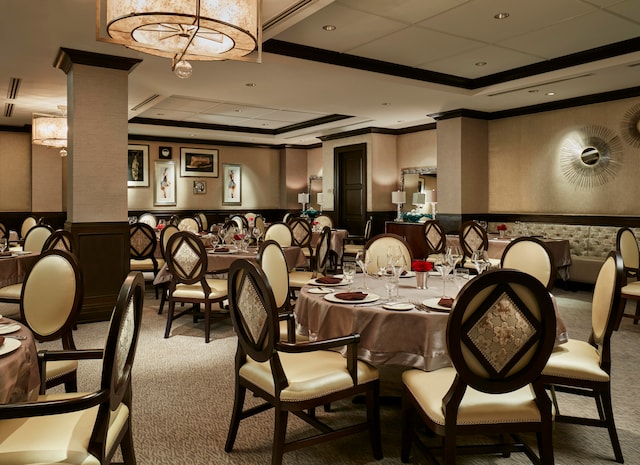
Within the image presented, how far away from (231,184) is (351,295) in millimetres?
11366

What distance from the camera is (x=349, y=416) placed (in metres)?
3.02

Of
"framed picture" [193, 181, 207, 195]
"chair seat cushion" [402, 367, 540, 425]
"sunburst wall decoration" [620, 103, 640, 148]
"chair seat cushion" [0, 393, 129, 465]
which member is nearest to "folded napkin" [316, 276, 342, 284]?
"chair seat cushion" [402, 367, 540, 425]

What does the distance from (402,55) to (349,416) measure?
4589 millimetres

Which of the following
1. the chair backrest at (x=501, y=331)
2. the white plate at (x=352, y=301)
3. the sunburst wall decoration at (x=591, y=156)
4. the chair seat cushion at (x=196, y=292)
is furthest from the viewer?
the sunburst wall decoration at (x=591, y=156)

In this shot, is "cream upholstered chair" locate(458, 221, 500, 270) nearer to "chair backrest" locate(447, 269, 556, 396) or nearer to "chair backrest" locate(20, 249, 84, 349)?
"chair backrest" locate(447, 269, 556, 396)

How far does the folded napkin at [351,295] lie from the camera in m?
2.73

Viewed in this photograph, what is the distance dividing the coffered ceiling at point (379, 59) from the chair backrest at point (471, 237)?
1.99 metres

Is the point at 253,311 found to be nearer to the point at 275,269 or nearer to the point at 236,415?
the point at 236,415

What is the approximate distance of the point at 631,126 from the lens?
24.3 feet

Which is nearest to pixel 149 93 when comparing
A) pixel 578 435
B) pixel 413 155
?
pixel 413 155

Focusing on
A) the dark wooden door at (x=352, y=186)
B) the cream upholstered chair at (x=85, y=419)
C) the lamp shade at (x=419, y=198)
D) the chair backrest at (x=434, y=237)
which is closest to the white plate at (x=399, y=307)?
the cream upholstered chair at (x=85, y=419)

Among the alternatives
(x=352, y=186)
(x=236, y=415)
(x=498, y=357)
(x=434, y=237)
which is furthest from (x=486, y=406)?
(x=352, y=186)

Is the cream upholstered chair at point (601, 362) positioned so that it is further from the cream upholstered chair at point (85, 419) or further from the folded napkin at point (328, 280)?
the cream upholstered chair at point (85, 419)

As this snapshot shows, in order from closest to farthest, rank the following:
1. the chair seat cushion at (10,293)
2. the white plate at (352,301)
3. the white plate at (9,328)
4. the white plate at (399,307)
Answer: the white plate at (9,328) < the white plate at (399,307) < the white plate at (352,301) < the chair seat cushion at (10,293)
